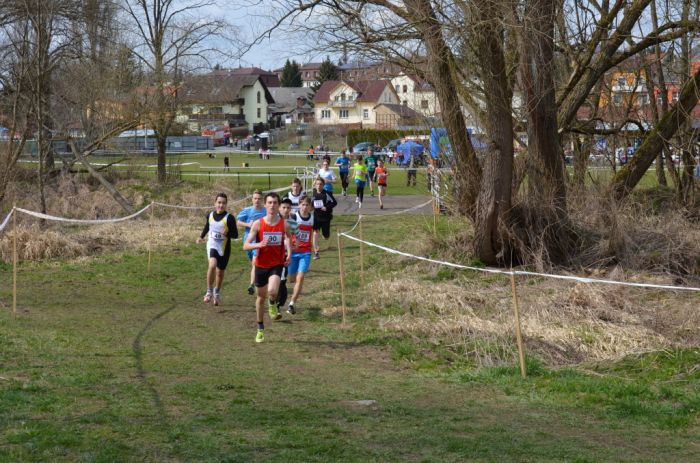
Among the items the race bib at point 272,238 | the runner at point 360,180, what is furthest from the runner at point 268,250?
the runner at point 360,180

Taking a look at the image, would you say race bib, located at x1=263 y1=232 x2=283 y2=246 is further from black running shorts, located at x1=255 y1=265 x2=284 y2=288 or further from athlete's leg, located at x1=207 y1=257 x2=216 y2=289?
athlete's leg, located at x1=207 y1=257 x2=216 y2=289

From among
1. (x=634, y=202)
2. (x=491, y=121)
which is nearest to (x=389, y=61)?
(x=491, y=121)

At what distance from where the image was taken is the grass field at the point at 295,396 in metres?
6.48

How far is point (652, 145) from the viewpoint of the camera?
19.2m

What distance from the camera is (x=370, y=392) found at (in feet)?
28.7

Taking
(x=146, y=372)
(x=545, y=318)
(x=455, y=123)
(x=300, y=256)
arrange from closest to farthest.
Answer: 1. (x=146, y=372)
2. (x=545, y=318)
3. (x=300, y=256)
4. (x=455, y=123)

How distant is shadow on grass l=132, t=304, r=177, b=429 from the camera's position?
7235 millimetres

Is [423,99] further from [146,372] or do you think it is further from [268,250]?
[146,372]

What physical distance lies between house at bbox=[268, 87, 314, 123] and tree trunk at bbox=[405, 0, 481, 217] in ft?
313

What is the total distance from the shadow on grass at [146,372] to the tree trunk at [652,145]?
10.6m

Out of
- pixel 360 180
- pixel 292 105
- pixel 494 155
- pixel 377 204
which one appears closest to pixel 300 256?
pixel 494 155

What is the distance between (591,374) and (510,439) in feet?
10.1

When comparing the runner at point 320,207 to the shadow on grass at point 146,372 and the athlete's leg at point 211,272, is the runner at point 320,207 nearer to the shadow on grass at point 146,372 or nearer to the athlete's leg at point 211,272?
the athlete's leg at point 211,272

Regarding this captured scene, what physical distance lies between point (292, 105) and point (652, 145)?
11331cm
